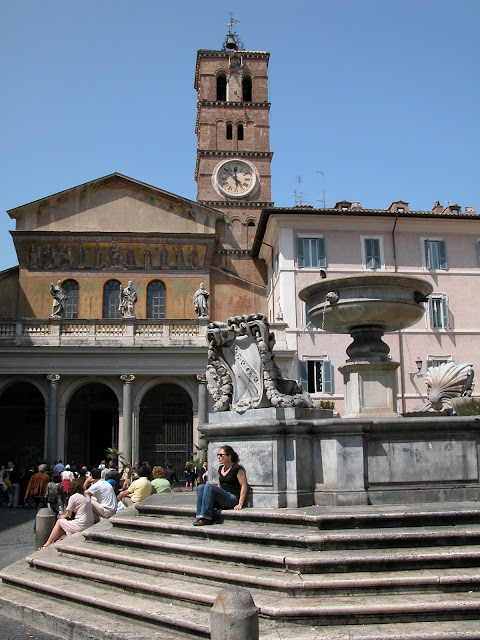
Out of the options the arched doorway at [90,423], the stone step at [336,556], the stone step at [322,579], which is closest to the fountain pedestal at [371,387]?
the stone step at [336,556]

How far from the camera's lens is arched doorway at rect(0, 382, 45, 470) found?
98.8 feet

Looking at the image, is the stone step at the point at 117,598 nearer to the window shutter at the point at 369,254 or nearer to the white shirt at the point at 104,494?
the white shirt at the point at 104,494

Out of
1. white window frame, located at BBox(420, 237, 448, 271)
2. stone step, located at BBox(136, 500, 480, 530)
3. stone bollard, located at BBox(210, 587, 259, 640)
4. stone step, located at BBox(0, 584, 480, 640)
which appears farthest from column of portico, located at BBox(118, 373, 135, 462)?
stone bollard, located at BBox(210, 587, 259, 640)

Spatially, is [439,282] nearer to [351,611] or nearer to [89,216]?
[89,216]

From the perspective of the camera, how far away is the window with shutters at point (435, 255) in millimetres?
31062

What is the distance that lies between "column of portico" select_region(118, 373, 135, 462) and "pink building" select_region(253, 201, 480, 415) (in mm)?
6419

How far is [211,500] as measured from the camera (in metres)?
7.89

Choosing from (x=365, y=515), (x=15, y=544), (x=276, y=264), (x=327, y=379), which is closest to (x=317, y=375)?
(x=327, y=379)

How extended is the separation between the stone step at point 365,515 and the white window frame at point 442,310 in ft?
75.7

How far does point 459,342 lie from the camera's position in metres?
Result: 30.2

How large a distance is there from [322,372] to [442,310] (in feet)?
20.2

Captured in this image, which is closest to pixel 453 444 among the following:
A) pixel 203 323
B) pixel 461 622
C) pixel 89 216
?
pixel 461 622

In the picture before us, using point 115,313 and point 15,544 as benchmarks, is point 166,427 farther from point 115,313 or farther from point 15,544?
point 15,544

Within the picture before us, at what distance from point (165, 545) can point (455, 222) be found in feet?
88.1
